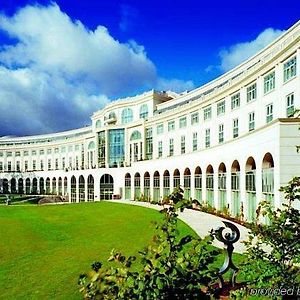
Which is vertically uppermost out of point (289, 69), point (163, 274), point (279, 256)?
point (289, 69)

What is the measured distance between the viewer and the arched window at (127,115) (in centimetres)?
7071

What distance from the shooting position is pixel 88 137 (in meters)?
82.3

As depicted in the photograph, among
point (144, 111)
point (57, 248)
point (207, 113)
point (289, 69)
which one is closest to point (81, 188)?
point (144, 111)

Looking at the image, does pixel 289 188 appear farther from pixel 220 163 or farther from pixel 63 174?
pixel 63 174

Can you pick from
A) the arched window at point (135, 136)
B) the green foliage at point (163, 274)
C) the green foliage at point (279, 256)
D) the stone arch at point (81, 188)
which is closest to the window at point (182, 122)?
the arched window at point (135, 136)

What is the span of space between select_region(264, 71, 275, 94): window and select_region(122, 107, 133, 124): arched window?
130ft

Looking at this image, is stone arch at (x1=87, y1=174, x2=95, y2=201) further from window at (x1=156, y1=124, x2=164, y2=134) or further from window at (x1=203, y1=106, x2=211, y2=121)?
window at (x1=203, y1=106, x2=211, y2=121)

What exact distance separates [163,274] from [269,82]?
100 feet

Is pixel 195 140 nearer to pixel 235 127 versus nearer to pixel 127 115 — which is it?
pixel 235 127

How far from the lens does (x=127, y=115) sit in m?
71.3

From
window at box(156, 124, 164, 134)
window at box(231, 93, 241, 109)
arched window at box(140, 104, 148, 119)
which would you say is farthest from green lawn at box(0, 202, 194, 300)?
arched window at box(140, 104, 148, 119)

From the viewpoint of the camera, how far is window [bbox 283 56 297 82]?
28266 millimetres

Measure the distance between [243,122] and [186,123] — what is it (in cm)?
1599

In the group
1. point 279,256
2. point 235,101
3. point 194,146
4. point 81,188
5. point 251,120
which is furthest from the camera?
point 81,188
